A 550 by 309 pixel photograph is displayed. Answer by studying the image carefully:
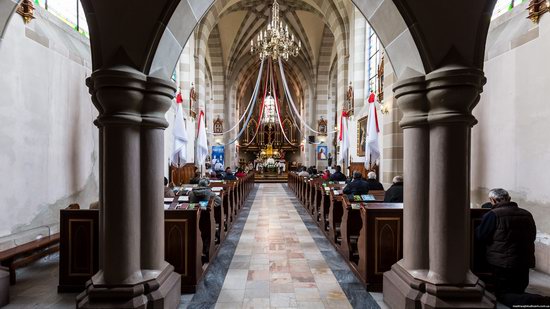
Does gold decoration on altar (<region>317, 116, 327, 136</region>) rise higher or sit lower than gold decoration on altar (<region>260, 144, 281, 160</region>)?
higher

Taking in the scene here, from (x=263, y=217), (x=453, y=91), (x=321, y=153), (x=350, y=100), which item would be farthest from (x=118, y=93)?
(x=321, y=153)

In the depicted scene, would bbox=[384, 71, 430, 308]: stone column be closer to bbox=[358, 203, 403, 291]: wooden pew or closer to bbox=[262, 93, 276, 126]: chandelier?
bbox=[358, 203, 403, 291]: wooden pew

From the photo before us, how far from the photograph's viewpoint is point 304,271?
422 cm

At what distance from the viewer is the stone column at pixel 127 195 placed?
2639mm

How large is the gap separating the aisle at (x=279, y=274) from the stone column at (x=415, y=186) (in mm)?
769

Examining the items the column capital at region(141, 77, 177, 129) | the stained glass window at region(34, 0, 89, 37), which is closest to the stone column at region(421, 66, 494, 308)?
the column capital at region(141, 77, 177, 129)

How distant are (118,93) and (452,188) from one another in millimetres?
2901

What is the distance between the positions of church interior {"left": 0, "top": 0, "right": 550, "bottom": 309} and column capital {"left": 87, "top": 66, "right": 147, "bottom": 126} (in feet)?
0.04

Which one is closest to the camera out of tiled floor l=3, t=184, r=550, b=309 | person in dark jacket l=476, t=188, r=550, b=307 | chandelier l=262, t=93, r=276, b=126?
person in dark jacket l=476, t=188, r=550, b=307

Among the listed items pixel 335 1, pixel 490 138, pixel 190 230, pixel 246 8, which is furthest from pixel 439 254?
pixel 246 8

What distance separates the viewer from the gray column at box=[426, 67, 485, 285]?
104 inches

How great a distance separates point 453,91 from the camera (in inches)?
104

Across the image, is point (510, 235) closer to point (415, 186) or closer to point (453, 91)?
point (415, 186)

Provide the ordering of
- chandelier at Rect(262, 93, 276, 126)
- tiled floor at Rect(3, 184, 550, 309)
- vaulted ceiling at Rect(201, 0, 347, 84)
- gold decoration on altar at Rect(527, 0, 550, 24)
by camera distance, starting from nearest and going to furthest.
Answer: tiled floor at Rect(3, 184, 550, 309), gold decoration on altar at Rect(527, 0, 550, 24), vaulted ceiling at Rect(201, 0, 347, 84), chandelier at Rect(262, 93, 276, 126)
